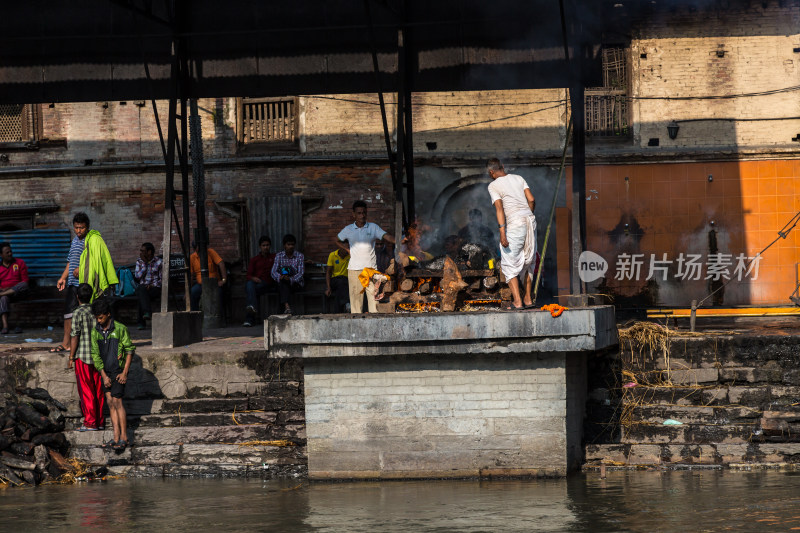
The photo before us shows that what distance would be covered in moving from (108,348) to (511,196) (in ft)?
16.0

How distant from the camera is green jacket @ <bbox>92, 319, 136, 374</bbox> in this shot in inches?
460

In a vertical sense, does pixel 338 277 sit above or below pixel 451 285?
above

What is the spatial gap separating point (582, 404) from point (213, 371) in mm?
4338

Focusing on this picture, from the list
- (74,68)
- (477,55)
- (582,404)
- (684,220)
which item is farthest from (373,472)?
(684,220)

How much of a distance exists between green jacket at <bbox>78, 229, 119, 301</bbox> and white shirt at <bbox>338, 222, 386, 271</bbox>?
10.0ft

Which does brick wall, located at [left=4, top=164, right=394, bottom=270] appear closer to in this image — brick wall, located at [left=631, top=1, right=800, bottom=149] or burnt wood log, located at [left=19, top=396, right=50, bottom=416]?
brick wall, located at [left=631, top=1, right=800, bottom=149]

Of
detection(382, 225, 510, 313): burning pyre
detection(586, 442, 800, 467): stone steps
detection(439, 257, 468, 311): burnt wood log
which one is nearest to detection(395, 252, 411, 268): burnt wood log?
detection(382, 225, 510, 313): burning pyre

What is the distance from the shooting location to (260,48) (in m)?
15.0

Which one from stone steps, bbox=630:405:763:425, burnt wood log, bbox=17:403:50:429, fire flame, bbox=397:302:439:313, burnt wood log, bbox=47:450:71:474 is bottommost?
burnt wood log, bbox=47:450:71:474

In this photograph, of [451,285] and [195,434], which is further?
[195,434]

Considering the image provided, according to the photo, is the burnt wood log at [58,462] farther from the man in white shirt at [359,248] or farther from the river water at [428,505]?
the man in white shirt at [359,248]

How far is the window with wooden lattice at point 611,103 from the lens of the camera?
21203mm

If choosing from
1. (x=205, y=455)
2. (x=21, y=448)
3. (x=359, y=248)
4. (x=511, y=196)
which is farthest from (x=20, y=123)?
(x=511, y=196)

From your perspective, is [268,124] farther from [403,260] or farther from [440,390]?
[440,390]
